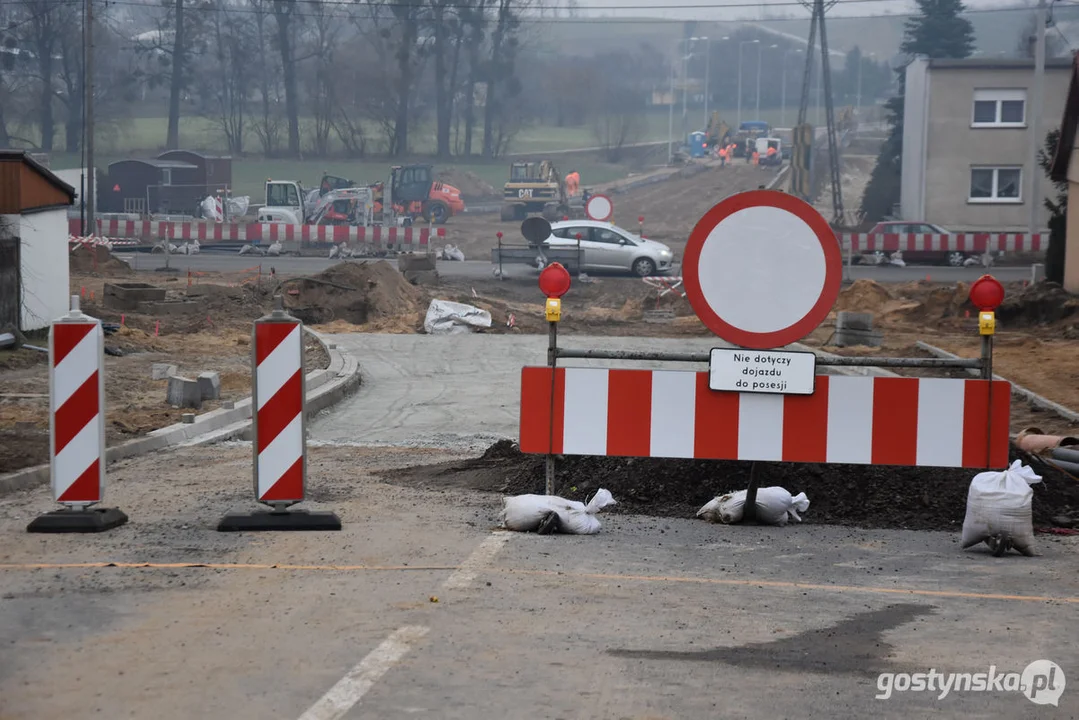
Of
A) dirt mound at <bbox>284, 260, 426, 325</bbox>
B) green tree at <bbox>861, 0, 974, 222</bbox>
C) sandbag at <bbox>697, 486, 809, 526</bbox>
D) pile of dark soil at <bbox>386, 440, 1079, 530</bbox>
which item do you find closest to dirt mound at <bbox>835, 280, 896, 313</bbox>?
dirt mound at <bbox>284, 260, 426, 325</bbox>

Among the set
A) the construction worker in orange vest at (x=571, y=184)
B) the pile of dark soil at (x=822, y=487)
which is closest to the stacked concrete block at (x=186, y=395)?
the pile of dark soil at (x=822, y=487)

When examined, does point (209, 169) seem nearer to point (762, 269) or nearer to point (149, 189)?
point (149, 189)

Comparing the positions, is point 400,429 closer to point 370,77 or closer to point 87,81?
point 87,81

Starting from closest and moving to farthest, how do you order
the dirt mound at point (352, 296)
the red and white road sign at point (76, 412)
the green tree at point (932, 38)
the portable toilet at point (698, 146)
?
the red and white road sign at point (76, 412) → the dirt mound at point (352, 296) → the green tree at point (932, 38) → the portable toilet at point (698, 146)

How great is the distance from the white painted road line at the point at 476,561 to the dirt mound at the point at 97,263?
2911cm

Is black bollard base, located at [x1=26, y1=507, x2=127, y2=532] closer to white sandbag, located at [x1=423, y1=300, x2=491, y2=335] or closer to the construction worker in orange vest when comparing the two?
white sandbag, located at [x1=423, y1=300, x2=491, y2=335]

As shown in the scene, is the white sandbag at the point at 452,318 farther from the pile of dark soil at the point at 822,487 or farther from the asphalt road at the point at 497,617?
the asphalt road at the point at 497,617

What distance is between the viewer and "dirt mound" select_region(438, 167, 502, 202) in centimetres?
7700

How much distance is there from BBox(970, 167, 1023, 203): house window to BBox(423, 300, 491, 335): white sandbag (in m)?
33.3

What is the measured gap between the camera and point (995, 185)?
53406 mm

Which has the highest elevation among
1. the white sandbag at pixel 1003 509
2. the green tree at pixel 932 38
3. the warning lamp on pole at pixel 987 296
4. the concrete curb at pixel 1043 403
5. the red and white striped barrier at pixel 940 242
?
A: the green tree at pixel 932 38

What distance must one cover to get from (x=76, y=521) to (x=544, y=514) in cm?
252

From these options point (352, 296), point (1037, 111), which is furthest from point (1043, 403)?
point (1037, 111)

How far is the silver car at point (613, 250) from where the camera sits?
39.3 metres
